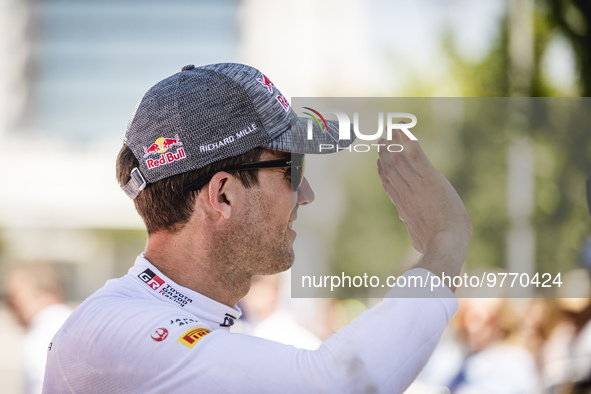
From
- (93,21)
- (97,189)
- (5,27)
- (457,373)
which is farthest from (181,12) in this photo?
(457,373)

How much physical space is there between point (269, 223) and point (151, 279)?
0.36 metres

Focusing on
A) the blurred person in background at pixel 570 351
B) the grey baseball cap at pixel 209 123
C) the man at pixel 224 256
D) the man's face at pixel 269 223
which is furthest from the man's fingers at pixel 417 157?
the blurred person in background at pixel 570 351

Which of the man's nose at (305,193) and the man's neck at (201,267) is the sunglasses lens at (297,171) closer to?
the man's nose at (305,193)

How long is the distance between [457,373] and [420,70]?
4702 millimetres

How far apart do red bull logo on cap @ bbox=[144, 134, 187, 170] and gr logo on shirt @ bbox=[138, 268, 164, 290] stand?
0.30 meters

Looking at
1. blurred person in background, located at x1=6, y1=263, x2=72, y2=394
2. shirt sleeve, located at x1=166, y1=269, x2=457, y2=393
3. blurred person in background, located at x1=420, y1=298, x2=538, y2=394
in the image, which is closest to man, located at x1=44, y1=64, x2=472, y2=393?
shirt sleeve, located at x1=166, y1=269, x2=457, y2=393

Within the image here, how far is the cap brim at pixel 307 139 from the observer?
1558 millimetres

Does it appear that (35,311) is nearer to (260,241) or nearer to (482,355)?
(482,355)

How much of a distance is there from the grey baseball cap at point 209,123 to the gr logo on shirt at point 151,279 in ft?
0.81

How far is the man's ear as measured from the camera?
1.74m

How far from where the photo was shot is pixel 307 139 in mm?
1682

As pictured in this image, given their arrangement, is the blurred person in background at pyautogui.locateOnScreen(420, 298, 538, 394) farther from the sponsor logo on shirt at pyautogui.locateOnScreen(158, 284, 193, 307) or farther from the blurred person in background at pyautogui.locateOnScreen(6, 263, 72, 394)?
the blurred person in background at pyautogui.locateOnScreen(6, 263, 72, 394)

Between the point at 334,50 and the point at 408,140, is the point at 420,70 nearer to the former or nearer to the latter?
the point at 408,140

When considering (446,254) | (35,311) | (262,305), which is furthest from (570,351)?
(35,311)
